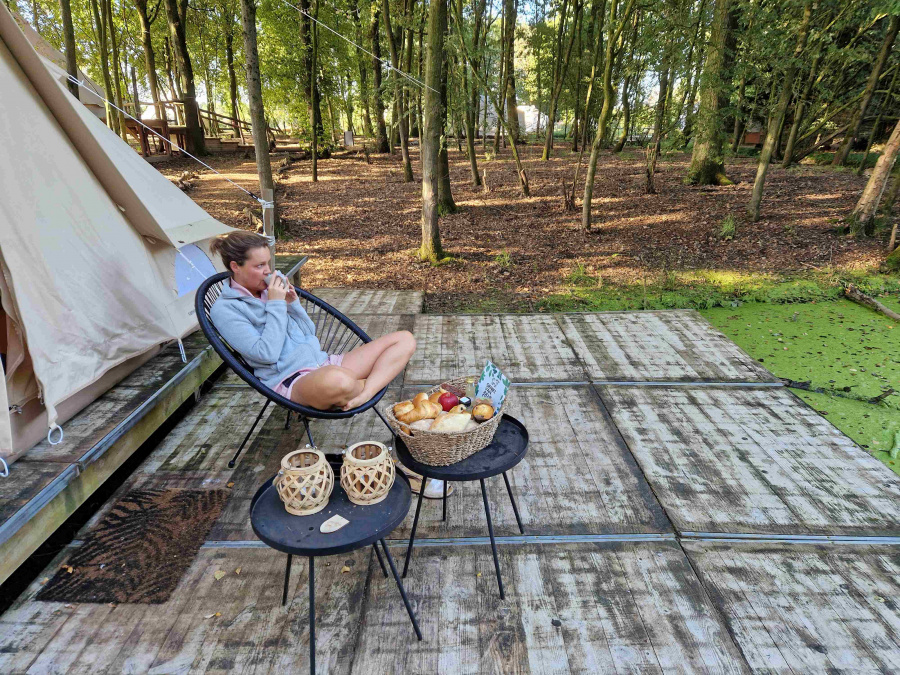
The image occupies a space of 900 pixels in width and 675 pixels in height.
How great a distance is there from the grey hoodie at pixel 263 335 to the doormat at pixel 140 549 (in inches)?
25.5

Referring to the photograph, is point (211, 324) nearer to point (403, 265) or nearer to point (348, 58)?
point (403, 265)

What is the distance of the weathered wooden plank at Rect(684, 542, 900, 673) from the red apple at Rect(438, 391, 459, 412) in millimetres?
1108

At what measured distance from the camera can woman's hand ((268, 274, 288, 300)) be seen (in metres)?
2.23

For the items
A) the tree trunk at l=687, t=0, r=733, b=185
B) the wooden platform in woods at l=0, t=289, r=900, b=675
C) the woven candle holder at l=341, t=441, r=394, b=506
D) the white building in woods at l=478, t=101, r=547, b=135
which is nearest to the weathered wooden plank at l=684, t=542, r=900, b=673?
the wooden platform in woods at l=0, t=289, r=900, b=675

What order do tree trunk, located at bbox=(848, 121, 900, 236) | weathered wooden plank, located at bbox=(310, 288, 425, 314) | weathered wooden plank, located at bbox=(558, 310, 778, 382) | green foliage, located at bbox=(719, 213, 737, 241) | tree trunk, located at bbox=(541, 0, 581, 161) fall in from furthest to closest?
tree trunk, located at bbox=(541, 0, 581, 161), green foliage, located at bbox=(719, 213, 737, 241), tree trunk, located at bbox=(848, 121, 900, 236), weathered wooden plank, located at bbox=(310, 288, 425, 314), weathered wooden plank, located at bbox=(558, 310, 778, 382)

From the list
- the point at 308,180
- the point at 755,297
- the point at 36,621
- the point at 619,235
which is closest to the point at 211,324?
the point at 36,621

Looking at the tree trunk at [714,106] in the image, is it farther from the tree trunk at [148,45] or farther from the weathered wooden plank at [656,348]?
the tree trunk at [148,45]

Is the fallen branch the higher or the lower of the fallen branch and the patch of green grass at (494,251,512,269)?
the higher

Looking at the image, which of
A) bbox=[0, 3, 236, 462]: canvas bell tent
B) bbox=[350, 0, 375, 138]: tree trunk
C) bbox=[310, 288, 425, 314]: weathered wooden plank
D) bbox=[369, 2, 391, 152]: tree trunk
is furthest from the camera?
bbox=[350, 0, 375, 138]: tree trunk

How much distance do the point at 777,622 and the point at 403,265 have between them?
520cm

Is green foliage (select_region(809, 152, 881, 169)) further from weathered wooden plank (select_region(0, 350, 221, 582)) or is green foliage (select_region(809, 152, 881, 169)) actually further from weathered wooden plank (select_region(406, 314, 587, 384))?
weathered wooden plank (select_region(0, 350, 221, 582))

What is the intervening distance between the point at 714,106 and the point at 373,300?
6.56 m

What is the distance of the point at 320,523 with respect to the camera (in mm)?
1459

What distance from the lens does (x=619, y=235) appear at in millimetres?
7188
